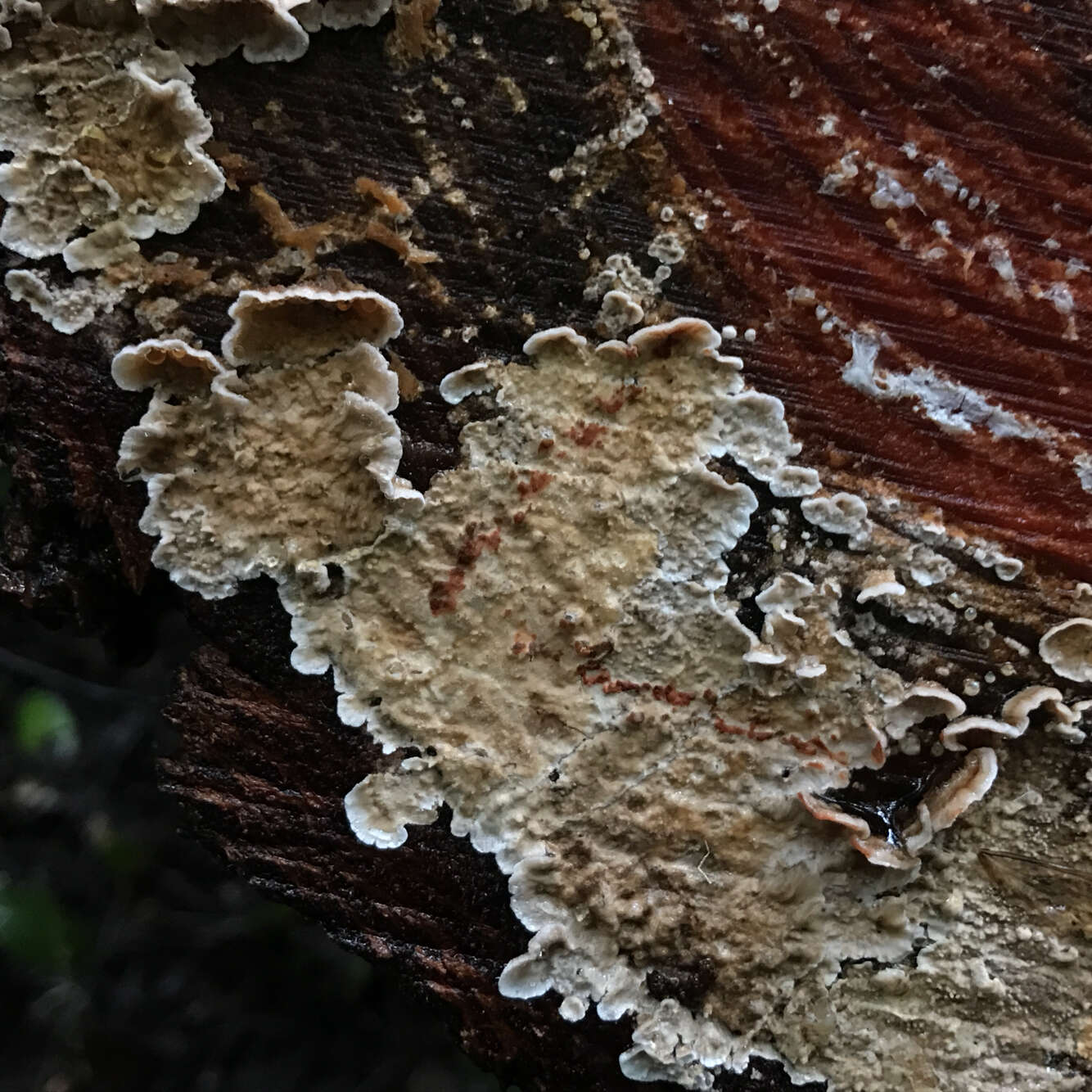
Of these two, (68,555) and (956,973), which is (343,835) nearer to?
(68,555)

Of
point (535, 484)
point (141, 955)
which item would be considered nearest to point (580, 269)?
point (535, 484)

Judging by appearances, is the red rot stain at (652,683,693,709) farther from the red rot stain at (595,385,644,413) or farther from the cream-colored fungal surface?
the red rot stain at (595,385,644,413)

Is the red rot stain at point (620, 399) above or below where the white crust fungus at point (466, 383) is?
above

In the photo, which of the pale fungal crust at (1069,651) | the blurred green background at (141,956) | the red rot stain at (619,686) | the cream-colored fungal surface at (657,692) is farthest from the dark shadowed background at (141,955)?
the pale fungal crust at (1069,651)

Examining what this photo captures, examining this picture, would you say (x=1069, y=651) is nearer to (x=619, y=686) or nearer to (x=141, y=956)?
(x=619, y=686)

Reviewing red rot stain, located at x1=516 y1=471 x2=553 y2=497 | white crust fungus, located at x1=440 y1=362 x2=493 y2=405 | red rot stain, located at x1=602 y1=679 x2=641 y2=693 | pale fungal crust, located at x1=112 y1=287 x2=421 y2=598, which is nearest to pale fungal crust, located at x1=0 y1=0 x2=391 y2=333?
pale fungal crust, located at x1=112 y1=287 x2=421 y2=598

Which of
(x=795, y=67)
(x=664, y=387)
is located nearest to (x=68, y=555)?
(x=664, y=387)

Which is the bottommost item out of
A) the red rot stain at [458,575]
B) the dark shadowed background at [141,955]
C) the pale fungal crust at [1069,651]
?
the dark shadowed background at [141,955]

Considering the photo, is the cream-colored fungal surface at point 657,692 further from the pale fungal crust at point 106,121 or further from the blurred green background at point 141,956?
the blurred green background at point 141,956
